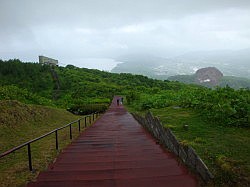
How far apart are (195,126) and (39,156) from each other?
5.15 metres

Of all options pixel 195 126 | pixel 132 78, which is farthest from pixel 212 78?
pixel 195 126

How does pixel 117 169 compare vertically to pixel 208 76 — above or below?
below

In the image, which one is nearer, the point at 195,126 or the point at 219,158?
the point at 219,158

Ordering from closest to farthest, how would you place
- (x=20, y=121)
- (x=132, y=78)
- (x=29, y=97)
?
(x=20, y=121) → (x=29, y=97) → (x=132, y=78)

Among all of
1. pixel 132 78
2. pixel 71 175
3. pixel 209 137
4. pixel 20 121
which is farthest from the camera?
pixel 132 78

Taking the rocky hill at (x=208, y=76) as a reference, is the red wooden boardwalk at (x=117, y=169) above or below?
below

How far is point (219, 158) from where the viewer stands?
15.1ft

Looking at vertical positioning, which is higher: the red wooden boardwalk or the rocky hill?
the rocky hill

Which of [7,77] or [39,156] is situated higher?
[7,77]

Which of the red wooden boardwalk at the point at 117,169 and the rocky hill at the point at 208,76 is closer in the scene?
the red wooden boardwalk at the point at 117,169

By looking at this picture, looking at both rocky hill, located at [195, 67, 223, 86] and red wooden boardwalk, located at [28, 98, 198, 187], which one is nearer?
red wooden boardwalk, located at [28, 98, 198, 187]

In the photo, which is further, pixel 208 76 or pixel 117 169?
pixel 208 76

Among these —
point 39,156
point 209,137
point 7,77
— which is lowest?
point 39,156

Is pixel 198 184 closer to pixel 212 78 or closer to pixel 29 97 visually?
pixel 29 97
